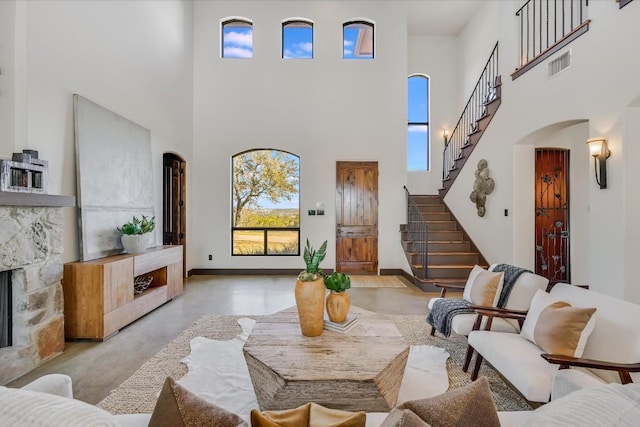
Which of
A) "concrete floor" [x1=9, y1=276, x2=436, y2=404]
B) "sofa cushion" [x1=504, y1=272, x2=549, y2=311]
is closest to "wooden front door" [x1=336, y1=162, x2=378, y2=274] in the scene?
"concrete floor" [x1=9, y1=276, x2=436, y2=404]

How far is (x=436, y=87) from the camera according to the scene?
889 cm

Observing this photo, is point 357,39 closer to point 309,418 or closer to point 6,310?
point 6,310

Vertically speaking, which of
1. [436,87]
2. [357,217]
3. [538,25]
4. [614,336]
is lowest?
[614,336]

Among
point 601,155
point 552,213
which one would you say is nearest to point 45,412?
point 601,155

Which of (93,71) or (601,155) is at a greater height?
(93,71)

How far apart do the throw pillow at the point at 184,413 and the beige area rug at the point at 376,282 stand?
526cm

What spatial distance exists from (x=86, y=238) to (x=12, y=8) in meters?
2.28

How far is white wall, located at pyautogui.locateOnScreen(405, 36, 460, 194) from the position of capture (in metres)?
8.84

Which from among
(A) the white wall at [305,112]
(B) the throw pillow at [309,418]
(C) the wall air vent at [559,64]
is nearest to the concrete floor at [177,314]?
(A) the white wall at [305,112]

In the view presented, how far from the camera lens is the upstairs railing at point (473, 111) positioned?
6516mm

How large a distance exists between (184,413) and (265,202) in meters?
6.45

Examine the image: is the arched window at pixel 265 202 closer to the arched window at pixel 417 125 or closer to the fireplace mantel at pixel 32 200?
the arched window at pixel 417 125

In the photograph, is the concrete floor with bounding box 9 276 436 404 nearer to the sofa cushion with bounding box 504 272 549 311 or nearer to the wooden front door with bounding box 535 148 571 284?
the sofa cushion with bounding box 504 272 549 311

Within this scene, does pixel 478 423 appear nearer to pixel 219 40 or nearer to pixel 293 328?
pixel 293 328
